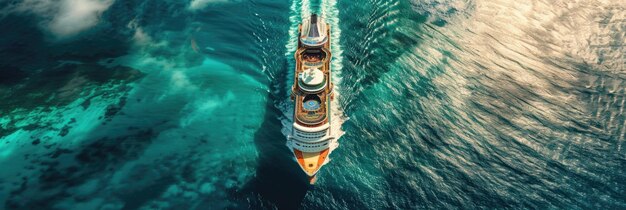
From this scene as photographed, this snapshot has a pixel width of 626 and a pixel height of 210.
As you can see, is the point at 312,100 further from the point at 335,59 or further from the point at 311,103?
the point at 335,59

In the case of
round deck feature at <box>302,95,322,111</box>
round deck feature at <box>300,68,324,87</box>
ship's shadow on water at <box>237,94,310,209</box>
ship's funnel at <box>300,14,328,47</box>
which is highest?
ship's funnel at <box>300,14,328,47</box>

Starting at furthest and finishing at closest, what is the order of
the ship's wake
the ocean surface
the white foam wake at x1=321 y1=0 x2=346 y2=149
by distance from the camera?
the ship's wake, the white foam wake at x1=321 y1=0 x2=346 y2=149, the ocean surface

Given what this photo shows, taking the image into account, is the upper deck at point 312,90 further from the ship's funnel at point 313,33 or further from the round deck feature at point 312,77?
the ship's funnel at point 313,33

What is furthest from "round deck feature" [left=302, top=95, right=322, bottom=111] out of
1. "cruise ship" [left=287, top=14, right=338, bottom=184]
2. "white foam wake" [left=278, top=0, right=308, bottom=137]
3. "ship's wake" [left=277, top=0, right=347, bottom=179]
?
"white foam wake" [left=278, top=0, right=308, bottom=137]

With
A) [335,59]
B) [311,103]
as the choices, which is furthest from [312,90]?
[335,59]

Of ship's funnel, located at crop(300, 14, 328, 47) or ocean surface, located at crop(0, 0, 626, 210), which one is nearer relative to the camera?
ocean surface, located at crop(0, 0, 626, 210)

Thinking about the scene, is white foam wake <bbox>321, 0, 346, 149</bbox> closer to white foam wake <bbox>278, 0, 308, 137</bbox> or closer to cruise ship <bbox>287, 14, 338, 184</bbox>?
cruise ship <bbox>287, 14, 338, 184</bbox>

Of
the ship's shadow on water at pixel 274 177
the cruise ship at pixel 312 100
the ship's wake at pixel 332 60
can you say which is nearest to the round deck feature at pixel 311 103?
the cruise ship at pixel 312 100

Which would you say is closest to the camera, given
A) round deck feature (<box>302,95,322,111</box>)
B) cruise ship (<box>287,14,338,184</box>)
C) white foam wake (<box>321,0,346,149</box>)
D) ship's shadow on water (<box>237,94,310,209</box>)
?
ship's shadow on water (<box>237,94,310,209</box>)
